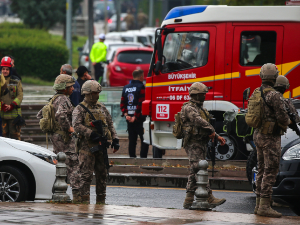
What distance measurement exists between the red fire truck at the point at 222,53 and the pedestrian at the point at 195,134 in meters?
2.96

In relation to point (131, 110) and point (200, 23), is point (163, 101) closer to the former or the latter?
point (131, 110)

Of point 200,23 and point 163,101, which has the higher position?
point 200,23

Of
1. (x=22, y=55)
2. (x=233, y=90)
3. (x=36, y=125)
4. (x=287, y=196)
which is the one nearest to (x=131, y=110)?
(x=233, y=90)

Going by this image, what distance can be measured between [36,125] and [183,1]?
3173 centimetres

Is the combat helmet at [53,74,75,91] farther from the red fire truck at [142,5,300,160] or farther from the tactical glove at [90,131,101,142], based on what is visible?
the red fire truck at [142,5,300,160]

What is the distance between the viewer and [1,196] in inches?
302

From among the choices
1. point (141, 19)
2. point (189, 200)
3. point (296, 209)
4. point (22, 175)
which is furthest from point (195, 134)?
point (141, 19)

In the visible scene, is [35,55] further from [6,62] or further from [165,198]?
[165,198]

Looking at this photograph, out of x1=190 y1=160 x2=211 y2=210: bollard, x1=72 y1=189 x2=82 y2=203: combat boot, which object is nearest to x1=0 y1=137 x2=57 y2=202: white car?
x1=72 y1=189 x2=82 y2=203: combat boot

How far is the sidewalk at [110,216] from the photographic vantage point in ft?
20.1

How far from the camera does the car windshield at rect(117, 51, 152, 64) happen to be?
20719 mm

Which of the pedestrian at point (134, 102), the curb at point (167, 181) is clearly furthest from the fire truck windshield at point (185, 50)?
the curb at point (167, 181)

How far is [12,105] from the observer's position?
11.6 metres

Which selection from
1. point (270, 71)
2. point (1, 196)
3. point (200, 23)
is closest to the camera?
point (270, 71)
